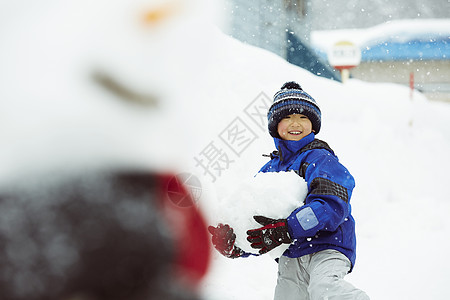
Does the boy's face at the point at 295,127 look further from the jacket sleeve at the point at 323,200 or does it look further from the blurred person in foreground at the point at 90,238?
the blurred person in foreground at the point at 90,238

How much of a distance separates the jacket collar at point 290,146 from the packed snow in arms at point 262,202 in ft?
0.80

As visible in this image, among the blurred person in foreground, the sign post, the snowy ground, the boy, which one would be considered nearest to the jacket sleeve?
the boy

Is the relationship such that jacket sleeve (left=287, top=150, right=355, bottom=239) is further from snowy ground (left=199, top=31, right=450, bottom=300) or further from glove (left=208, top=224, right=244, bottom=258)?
snowy ground (left=199, top=31, right=450, bottom=300)

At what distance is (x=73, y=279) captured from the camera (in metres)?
0.52

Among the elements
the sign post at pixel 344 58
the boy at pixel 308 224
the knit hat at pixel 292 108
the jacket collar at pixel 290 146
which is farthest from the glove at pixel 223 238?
the sign post at pixel 344 58

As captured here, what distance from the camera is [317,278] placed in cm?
171

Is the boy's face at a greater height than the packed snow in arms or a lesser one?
greater

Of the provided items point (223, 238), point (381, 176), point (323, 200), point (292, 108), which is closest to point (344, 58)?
point (381, 176)

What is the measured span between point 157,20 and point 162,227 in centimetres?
31

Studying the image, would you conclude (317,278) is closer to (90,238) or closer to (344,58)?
(90,238)

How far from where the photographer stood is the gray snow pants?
1589 millimetres

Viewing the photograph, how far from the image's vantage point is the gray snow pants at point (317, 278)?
159 centimetres

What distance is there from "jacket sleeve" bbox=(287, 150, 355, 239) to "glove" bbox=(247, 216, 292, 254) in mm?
33

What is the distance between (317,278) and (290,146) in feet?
2.21
